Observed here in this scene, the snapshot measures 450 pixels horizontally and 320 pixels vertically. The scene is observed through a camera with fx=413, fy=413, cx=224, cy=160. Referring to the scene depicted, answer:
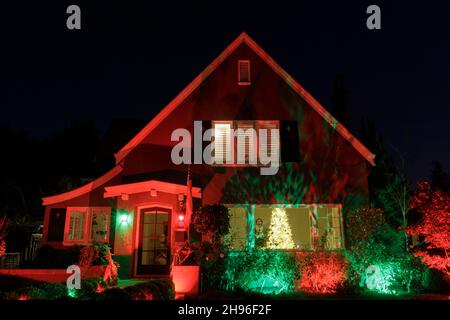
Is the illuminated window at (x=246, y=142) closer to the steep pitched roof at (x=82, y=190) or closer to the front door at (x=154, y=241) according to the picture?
the front door at (x=154, y=241)

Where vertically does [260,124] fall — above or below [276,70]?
below

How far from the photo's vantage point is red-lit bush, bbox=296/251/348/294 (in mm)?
10805

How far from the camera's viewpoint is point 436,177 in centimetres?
2728

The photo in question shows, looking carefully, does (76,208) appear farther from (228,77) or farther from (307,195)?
(307,195)

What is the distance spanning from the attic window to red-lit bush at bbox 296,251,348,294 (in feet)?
19.8

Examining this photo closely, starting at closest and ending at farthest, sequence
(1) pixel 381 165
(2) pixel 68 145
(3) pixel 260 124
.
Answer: (3) pixel 260 124
(1) pixel 381 165
(2) pixel 68 145

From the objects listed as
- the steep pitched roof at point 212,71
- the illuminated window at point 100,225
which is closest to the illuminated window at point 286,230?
the steep pitched roof at point 212,71

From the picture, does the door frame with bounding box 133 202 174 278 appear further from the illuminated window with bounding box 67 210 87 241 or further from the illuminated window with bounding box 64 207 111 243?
the illuminated window with bounding box 67 210 87 241

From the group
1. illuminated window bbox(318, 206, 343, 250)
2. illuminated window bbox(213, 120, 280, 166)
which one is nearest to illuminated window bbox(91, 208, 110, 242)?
illuminated window bbox(213, 120, 280, 166)

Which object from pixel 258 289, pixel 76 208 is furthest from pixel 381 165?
pixel 76 208

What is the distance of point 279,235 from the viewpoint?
13000 mm

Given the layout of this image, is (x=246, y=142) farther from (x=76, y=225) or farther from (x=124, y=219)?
(x=76, y=225)

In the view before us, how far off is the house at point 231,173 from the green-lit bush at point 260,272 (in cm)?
143
